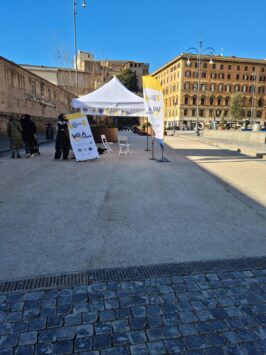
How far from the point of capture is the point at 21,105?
2222cm

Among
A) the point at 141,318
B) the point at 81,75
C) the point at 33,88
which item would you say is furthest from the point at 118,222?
the point at 81,75

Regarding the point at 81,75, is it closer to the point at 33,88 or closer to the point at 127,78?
the point at 33,88

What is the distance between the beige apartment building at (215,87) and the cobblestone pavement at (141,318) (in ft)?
252

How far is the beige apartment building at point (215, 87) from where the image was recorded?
79438 millimetres

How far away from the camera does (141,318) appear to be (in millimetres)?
2371

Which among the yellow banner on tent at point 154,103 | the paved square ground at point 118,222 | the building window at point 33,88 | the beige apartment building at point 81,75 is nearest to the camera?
the paved square ground at point 118,222

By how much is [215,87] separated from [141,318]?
87.5 m

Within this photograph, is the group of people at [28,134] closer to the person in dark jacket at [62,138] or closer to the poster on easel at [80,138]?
the person in dark jacket at [62,138]

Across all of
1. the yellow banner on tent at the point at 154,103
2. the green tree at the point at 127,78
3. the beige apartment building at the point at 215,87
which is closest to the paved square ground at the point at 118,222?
the yellow banner on tent at the point at 154,103

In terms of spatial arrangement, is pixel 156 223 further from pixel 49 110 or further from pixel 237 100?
pixel 237 100

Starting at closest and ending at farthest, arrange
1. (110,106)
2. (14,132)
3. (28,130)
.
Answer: (14,132)
(28,130)
(110,106)

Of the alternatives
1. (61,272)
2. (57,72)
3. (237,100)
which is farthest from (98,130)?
(237,100)

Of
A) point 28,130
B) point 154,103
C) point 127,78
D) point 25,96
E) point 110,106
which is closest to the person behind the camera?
point 154,103

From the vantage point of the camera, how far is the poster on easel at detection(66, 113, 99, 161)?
37.6 ft
